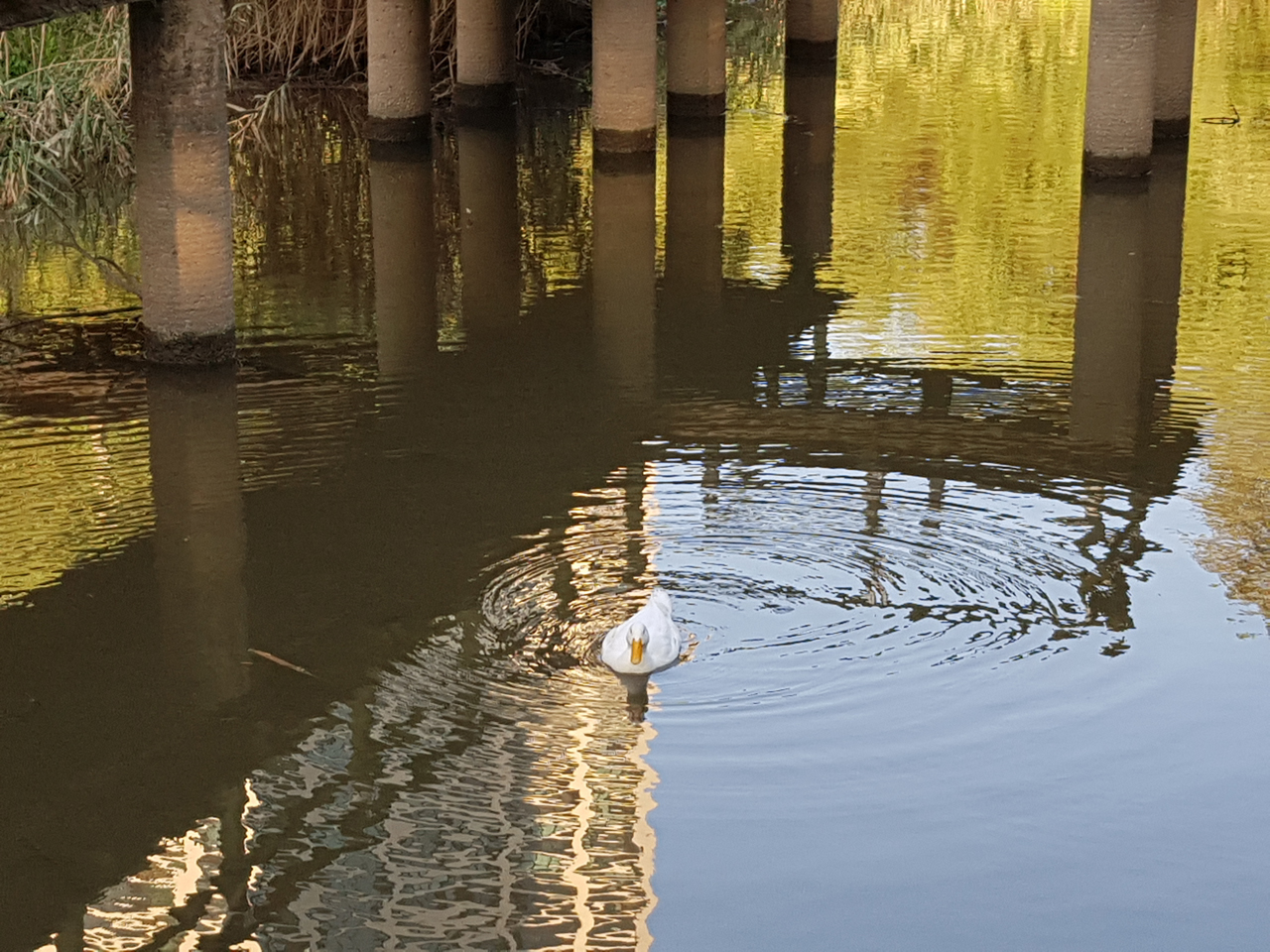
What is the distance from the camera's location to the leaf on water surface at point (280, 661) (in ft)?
21.6

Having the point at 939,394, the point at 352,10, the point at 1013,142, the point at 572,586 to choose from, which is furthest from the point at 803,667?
the point at 352,10

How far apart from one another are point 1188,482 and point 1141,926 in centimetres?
381

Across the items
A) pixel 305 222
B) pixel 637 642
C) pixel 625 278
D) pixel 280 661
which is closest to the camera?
pixel 637 642

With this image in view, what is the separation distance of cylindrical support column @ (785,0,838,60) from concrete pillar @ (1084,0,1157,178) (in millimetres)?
7786

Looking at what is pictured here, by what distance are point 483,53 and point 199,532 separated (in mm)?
12126

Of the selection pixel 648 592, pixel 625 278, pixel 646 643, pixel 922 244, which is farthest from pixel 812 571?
pixel 922 244

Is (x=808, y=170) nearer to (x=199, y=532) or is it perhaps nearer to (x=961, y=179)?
(x=961, y=179)

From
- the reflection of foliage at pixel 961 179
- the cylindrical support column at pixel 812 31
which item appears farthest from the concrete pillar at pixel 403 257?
the cylindrical support column at pixel 812 31

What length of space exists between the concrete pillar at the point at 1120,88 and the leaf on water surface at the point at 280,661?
33.1 ft

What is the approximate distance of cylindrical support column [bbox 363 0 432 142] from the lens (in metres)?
16.7

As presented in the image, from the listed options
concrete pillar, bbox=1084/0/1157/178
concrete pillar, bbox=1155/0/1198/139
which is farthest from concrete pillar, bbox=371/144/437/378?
concrete pillar, bbox=1155/0/1198/139

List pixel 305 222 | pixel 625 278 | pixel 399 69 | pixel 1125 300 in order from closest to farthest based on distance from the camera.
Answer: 1. pixel 1125 300
2. pixel 625 278
3. pixel 305 222
4. pixel 399 69

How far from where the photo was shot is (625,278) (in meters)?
12.6

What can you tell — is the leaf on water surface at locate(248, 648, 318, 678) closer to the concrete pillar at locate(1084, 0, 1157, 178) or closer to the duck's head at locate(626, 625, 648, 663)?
the duck's head at locate(626, 625, 648, 663)
